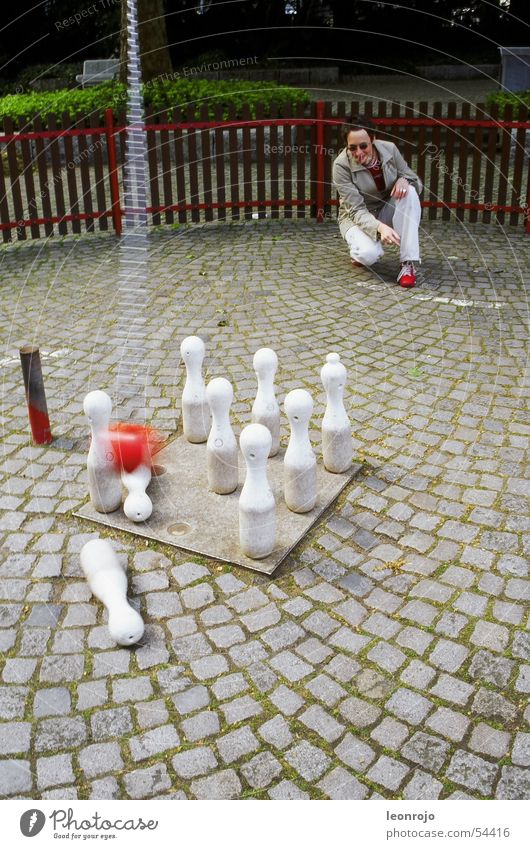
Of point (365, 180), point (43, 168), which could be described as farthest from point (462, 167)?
point (43, 168)

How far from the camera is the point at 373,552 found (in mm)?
4152

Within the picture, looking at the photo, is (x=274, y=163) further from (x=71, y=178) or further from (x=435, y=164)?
(x=71, y=178)

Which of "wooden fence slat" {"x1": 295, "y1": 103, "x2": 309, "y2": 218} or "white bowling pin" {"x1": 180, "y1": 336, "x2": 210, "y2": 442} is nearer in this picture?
"white bowling pin" {"x1": 180, "y1": 336, "x2": 210, "y2": 442}

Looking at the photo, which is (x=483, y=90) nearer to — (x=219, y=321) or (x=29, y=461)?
(x=219, y=321)

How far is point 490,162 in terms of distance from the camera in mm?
9773

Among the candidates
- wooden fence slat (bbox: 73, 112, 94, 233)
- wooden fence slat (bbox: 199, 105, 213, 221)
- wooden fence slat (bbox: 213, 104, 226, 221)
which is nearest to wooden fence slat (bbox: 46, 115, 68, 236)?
wooden fence slat (bbox: 73, 112, 94, 233)

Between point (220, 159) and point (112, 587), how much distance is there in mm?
7442

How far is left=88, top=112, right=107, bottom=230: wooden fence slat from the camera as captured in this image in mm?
9664

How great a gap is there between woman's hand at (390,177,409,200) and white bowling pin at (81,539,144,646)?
→ 5.05 metres

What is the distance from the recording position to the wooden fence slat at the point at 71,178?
372 inches

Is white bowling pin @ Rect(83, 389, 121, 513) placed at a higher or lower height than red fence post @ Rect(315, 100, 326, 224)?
lower

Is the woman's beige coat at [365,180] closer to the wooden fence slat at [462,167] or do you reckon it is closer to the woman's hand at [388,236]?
the woman's hand at [388,236]

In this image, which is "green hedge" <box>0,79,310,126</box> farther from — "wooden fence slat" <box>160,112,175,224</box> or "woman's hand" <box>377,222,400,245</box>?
"woman's hand" <box>377,222,400,245</box>
